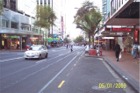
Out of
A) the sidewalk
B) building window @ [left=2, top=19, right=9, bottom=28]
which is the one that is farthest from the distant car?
building window @ [left=2, top=19, right=9, bottom=28]

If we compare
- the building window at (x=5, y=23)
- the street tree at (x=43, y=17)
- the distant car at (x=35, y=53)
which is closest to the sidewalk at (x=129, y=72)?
the distant car at (x=35, y=53)

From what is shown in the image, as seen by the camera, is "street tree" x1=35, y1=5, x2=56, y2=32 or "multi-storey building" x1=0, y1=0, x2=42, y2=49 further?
"street tree" x1=35, y1=5, x2=56, y2=32

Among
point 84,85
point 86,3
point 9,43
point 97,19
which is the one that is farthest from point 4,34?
point 84,85

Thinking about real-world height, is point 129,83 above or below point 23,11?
below

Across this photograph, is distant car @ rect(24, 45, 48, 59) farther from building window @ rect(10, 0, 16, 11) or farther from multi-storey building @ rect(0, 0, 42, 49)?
building window @ rect(10, 0, 16, 11)

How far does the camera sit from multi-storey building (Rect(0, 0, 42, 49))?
234 feet

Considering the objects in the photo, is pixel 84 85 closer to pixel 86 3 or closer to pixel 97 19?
pixel 97 19

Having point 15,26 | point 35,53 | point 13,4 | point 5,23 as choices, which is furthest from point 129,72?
point 13,4

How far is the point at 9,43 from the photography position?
7569 centimetres

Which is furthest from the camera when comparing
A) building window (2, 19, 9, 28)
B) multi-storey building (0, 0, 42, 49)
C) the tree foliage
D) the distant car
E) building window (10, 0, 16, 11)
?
the tree foliage

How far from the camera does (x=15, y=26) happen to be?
77.4 meters

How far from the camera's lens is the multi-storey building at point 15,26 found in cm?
7144

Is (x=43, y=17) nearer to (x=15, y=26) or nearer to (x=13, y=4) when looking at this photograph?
(x=13, y=4)

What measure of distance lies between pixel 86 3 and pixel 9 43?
20337 mm
